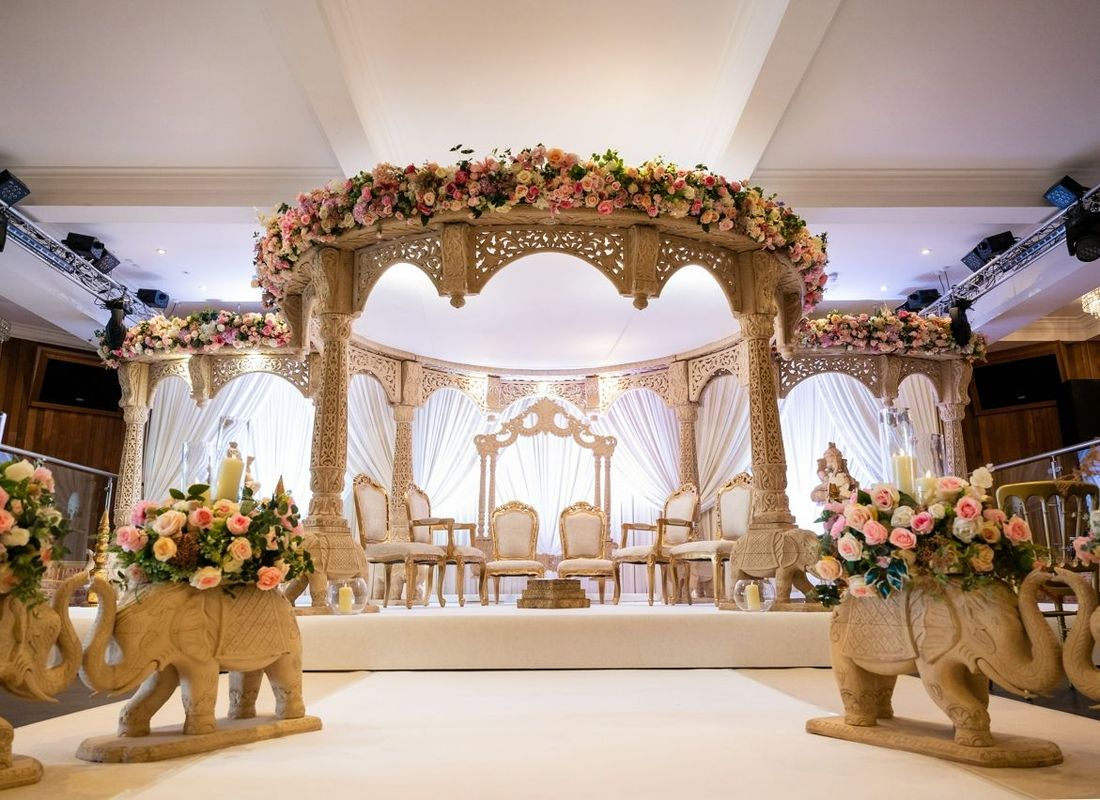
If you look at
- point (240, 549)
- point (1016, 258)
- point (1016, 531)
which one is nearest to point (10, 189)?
point (240, 549)

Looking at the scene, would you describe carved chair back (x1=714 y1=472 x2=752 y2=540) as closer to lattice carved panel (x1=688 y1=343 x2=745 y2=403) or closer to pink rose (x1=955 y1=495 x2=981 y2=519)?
lattice carved panel (x1=688 y1=343 x2=745 y2=403)

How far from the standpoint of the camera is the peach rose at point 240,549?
2.21 m

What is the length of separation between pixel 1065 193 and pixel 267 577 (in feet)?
23.2

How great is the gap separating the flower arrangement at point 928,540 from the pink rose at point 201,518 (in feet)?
5.77

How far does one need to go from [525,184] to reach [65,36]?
121 inches

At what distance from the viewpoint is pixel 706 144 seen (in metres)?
6.22

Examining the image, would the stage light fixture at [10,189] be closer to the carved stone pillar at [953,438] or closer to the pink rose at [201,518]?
the pink rose at [201,518]

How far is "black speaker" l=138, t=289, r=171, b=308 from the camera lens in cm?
914

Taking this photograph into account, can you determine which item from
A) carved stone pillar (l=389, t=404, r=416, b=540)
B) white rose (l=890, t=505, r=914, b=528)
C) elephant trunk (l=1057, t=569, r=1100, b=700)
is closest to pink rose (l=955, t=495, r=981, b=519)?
white rose (l=890, t=505, r=914, b=528)

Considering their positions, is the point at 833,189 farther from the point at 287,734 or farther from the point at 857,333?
the point at 287,734

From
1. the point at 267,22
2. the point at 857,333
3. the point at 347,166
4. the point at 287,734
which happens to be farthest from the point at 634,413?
the point at 287,734

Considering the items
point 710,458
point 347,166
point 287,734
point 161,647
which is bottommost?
point 287,734

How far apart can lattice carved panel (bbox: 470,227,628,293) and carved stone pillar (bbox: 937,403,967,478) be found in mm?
5673

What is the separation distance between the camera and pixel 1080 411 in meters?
10.2
